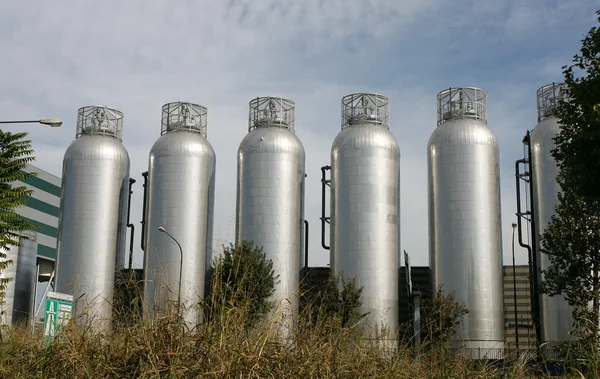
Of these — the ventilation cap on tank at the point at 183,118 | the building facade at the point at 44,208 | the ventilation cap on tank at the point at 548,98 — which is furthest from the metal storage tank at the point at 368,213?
the building facade at the point at 44,208

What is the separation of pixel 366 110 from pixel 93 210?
67.4 feet

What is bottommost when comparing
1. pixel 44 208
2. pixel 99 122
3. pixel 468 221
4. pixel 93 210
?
pixel 468 221

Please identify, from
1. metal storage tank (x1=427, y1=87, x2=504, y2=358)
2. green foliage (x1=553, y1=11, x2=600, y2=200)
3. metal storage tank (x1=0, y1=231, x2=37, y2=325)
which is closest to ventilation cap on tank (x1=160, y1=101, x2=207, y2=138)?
metal storage tank (x1=0, y1=231, x2=37, y2=325)

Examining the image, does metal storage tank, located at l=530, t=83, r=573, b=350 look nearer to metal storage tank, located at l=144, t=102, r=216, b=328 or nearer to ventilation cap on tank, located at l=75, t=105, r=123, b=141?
metal storage tank, located at l=144, t=102, r=216, b=328

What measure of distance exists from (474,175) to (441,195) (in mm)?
2472

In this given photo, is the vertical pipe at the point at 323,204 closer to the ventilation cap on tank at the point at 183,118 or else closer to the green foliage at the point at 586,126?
the ventilation cap on tank at the point at 183,118

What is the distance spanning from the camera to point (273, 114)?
50406 mm

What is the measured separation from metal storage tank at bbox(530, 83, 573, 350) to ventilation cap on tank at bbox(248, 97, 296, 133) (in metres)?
17.0

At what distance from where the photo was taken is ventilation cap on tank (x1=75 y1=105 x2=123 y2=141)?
52625 mm

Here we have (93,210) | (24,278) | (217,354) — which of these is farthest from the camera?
(24,278)

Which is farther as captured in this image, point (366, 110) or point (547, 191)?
point (366, 110)

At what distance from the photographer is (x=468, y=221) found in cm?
4459

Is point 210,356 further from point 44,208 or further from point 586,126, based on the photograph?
point 44,208

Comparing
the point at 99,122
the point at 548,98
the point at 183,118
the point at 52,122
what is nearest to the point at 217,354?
the point at 52,122
